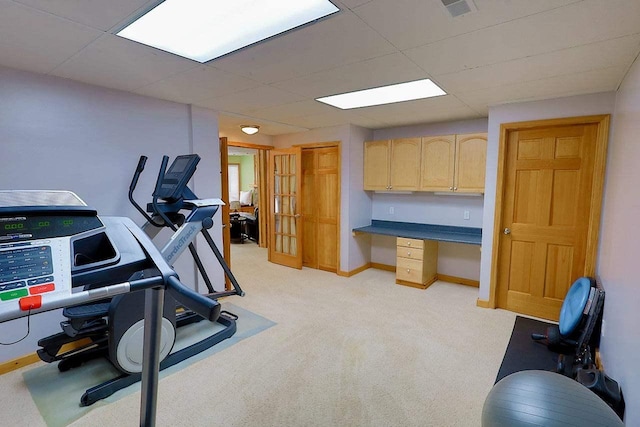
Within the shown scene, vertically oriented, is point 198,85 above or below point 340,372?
above

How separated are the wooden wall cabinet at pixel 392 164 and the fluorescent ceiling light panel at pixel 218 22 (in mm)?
3055

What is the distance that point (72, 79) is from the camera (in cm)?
260

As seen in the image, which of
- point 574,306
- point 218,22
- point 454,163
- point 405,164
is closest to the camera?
point 218,22

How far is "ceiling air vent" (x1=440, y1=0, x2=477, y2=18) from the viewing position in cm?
144

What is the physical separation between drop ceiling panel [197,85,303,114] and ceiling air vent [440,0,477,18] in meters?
1.62

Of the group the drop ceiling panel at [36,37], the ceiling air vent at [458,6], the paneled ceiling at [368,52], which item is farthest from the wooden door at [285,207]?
the ceiling air vent at [458,6]

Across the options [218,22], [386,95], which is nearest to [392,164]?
[386,95]

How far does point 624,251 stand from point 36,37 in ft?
12.2

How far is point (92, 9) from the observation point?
5.01 feet

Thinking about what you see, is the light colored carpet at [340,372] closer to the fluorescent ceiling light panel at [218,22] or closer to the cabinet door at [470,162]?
the cabinet door at [470,162]

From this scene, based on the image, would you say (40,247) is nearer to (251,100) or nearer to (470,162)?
(251,100)

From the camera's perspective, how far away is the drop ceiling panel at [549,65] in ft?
6.38

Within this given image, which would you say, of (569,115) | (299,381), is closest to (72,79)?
(299,381)

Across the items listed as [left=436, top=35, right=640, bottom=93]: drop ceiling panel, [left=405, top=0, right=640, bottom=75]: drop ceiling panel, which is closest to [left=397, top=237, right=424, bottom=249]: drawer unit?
[left=436, top=35, right=640, bottom=93]: drop ceiling panel
